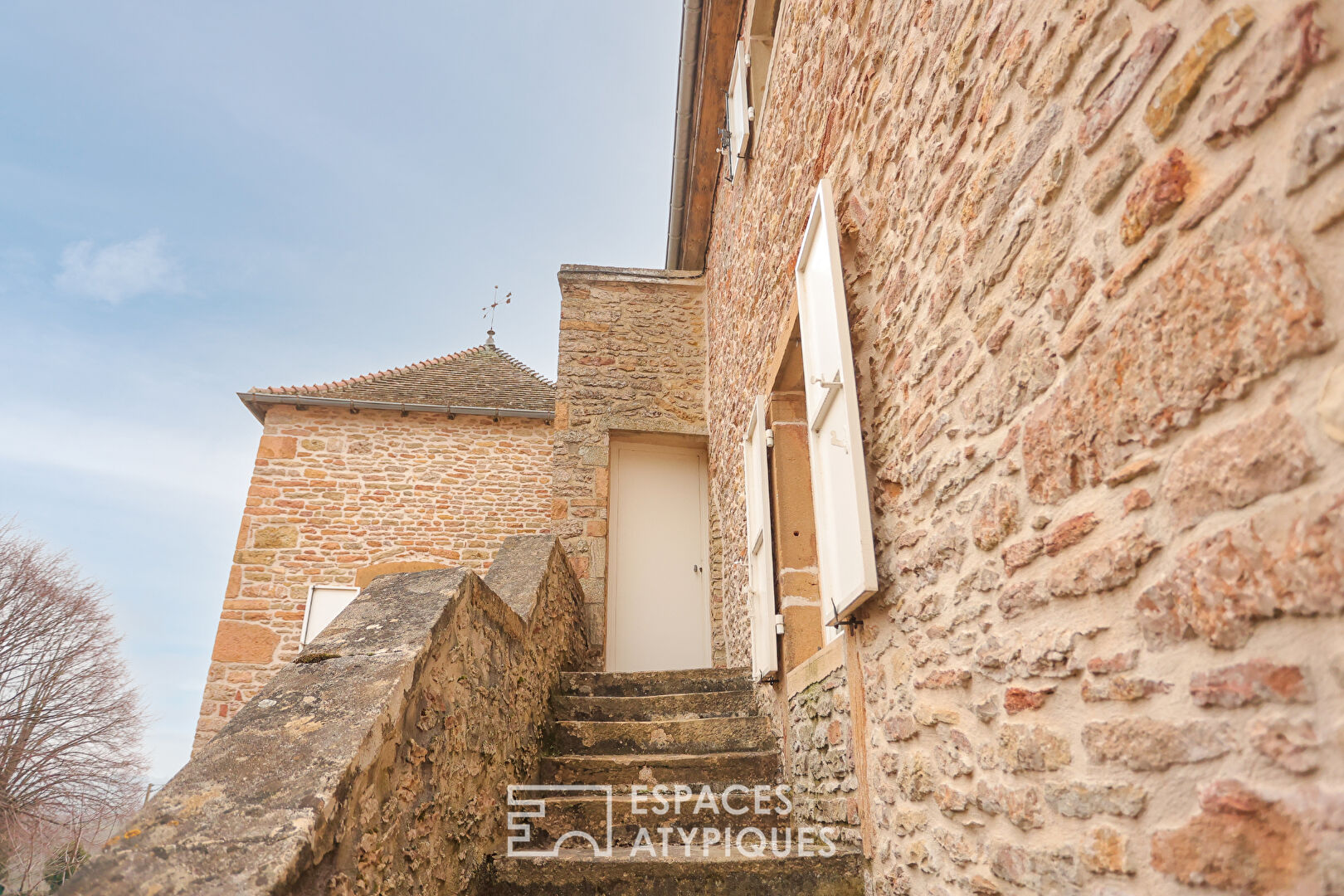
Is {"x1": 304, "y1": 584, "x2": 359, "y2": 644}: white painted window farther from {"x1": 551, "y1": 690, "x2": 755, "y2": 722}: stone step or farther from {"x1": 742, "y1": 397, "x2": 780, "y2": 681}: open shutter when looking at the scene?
{"x1": 742, "y1": 397, "x2": 780, "y2": 681}: open shutter

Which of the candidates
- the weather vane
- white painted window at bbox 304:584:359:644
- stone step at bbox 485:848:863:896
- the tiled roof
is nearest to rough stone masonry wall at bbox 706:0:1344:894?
stone step at bbox 485:848:863:896

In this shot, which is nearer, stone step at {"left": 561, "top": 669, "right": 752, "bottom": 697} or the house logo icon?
the house logo icon

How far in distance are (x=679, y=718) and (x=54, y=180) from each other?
48299 mm

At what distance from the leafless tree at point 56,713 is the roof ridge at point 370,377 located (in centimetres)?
1076

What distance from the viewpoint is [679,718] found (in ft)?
12.1

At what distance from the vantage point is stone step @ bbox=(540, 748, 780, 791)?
10.6 feet

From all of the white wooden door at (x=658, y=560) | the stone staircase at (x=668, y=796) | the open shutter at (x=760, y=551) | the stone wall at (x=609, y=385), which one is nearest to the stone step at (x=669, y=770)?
the stone staircase at (x=668, y=796)

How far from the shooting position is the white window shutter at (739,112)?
15.9 feet

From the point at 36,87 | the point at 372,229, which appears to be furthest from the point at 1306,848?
the point at 36,87

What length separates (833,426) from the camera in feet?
8.09

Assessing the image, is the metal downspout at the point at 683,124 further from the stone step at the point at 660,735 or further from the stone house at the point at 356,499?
the stone step at the point at 660,735

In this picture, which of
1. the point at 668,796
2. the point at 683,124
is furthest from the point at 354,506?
the point at 668,796

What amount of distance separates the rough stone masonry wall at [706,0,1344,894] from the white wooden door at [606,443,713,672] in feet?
14.6

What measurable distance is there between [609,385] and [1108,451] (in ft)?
20.5
